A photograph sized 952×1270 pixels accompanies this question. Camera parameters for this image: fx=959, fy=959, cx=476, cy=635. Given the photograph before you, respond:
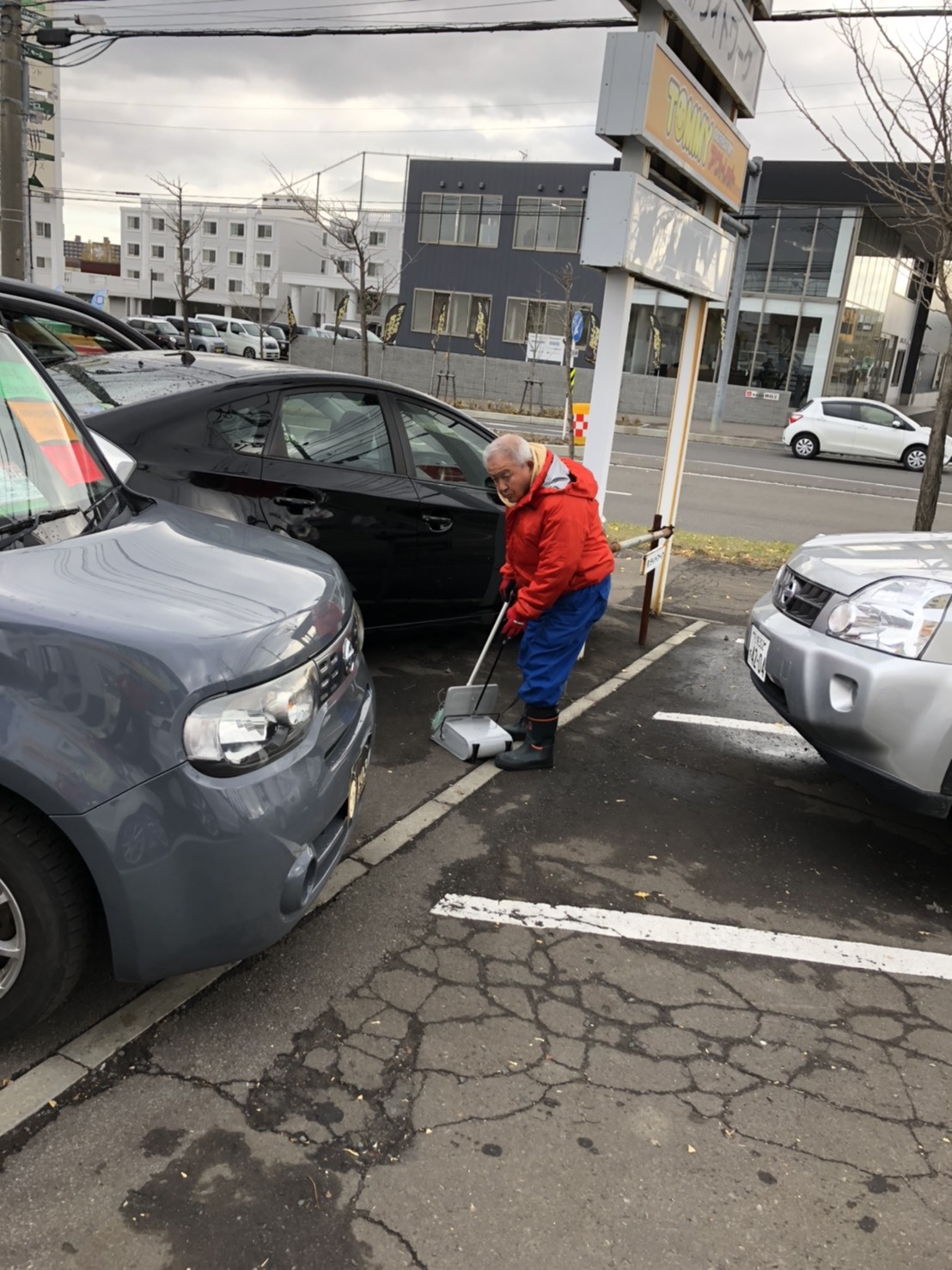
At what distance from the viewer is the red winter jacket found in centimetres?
407

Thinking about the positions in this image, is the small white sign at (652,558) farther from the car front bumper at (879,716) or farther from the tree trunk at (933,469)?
the tree trunk at (933,469)

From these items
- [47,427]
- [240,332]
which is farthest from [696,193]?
[240,332]

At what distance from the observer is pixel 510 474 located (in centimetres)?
404

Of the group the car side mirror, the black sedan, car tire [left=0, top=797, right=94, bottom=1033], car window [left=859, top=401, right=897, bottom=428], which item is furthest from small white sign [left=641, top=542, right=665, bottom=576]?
car window [left=859, top=401, right=897, bottom=428]

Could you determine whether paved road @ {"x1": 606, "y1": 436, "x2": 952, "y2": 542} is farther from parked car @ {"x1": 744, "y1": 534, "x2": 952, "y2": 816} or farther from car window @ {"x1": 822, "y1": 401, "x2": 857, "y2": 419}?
parked car @ {"x1": 744, "y1": 534, "x2": 952, "y2": 816}

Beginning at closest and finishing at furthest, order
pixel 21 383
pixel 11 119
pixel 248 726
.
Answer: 1. pixel 248 726
2. pixel 21 383
3. pixel 11 119

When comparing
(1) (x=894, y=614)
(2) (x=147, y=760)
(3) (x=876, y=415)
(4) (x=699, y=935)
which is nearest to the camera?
(2) (x=147, y=760)

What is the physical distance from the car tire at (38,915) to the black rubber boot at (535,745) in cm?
239

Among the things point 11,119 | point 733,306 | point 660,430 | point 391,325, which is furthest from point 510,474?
point 391,325

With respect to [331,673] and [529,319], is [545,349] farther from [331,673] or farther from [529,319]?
[331,673]

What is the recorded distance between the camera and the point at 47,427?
2957mm

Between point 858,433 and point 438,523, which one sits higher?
point 858,433

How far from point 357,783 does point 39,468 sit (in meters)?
1.30

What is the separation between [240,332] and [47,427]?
41350mm
